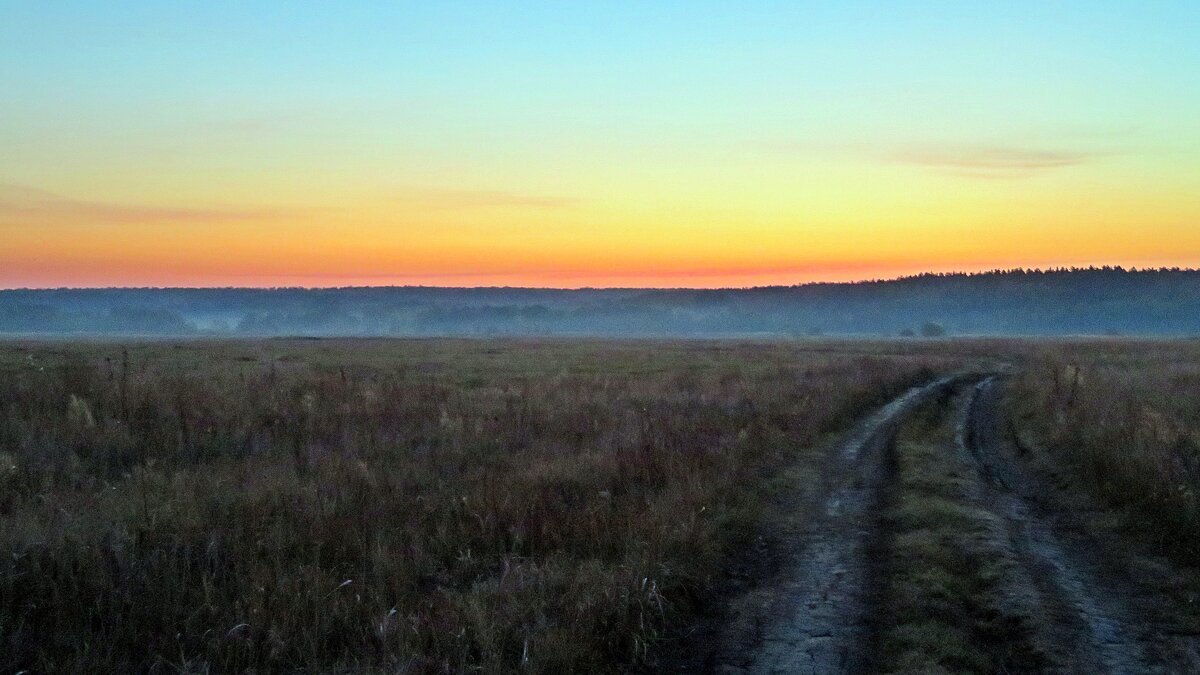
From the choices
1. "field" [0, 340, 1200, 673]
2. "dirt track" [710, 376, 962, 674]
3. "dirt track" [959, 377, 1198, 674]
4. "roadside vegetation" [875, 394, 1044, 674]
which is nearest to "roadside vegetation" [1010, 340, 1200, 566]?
"field" [0, 340, 1200, 673]

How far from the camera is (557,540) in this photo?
8.89 m

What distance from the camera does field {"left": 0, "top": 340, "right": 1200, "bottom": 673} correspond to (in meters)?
6.25

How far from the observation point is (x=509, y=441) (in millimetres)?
15148

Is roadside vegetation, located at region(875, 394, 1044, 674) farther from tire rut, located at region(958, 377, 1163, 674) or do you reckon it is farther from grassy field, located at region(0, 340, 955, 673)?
grassy field, located at region(0, 340, 955, 673)

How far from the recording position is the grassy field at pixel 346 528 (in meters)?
6.22

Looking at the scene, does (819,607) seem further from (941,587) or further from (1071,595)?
(1071,595)

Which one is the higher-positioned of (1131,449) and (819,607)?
(1131,449)

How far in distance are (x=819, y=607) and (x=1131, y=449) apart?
28.2 feet

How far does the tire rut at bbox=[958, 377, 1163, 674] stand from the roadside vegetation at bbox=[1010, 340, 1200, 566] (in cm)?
91

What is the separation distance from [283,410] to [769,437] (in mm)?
9172

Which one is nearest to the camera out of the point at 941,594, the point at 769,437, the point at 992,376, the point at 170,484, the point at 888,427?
the point at 941,594

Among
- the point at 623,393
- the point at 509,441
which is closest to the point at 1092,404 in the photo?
the point at 623,393

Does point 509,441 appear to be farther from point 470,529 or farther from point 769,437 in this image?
point 470,529

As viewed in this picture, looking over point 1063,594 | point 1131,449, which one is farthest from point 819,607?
point 1131,449
